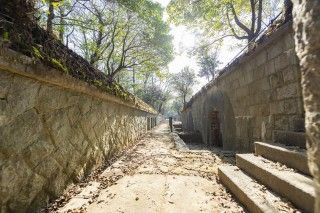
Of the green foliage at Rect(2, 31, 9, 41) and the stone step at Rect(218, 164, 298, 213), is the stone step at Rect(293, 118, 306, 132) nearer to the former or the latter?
the stone step at Rect(218, 164, 298, 213)

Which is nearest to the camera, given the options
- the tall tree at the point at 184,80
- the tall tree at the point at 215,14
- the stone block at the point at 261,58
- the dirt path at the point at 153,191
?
the dirt path at the point at 153,191

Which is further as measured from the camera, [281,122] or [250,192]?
[281,122]

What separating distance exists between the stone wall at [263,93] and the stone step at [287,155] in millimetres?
688

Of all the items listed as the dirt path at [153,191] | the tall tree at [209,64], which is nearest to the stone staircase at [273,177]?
the dirt path at [153,191]

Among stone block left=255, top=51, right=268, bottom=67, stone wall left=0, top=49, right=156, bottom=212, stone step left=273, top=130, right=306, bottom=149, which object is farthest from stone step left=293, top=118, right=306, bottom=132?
stone wall left=0, top=49, right=156, bottom=212

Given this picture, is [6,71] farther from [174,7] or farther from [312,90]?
[174,7]

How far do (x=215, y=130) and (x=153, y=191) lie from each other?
9755mm

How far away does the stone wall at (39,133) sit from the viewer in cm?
240

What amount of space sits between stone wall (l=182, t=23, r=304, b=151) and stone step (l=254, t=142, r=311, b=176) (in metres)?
0.69

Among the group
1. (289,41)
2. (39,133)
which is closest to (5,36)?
(39,133)

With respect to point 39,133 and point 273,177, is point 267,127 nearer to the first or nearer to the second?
point 273,177

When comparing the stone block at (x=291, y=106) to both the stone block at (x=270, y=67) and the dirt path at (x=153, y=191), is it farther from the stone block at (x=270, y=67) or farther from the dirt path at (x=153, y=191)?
the dirt path at (x=153, y=191)

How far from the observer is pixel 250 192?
3.04m

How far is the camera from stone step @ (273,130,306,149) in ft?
12.2
